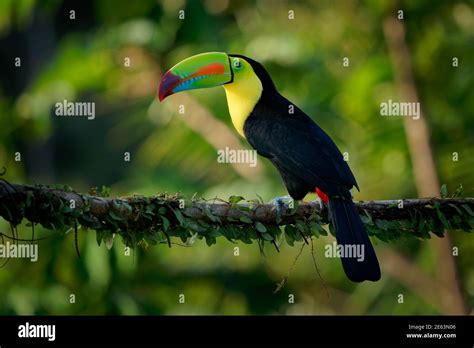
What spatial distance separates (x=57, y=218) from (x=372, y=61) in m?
4.88

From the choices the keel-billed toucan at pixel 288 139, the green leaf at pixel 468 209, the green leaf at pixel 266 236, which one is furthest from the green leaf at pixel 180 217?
the green leaf at pixel 468 209

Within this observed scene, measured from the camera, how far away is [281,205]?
5.05 metres

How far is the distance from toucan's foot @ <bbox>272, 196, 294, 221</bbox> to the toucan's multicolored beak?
3.41 feet

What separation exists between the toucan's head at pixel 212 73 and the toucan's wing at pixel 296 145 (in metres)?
0.21

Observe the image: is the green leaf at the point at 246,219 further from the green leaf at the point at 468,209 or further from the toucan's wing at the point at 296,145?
the green leaf at the point at 468,209

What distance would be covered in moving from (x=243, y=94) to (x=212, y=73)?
0.24m

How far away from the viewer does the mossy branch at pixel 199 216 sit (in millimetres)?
4625

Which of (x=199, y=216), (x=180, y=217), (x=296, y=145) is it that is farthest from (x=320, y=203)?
(x=180, y=217)

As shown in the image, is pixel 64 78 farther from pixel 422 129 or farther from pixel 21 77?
pixel 422 129

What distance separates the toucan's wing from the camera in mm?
5207

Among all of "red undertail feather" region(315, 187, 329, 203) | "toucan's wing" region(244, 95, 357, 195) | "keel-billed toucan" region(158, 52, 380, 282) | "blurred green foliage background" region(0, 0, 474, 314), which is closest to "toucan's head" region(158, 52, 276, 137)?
"keel-billed toucan" region(158, 52, 380, 282)

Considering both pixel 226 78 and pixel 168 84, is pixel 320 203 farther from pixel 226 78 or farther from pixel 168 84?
pixel 168 84

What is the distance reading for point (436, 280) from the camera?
9047mm

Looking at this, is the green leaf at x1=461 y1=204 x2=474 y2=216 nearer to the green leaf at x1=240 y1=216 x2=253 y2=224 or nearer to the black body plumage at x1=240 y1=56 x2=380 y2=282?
the black body plumage at x1=240 y1=56 x2=380 y2=282
